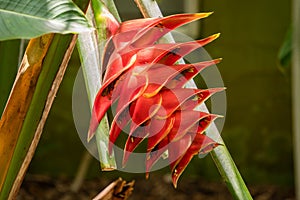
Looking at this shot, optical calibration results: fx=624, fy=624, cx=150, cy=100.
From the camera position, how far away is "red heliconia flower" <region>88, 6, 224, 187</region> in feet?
1.11

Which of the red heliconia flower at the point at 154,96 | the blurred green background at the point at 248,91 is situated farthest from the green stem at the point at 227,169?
the blurred green background at the point at 248,91

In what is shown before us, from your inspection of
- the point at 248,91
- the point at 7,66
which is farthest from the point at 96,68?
the point at 248,91

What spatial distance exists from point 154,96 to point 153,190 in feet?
6.19

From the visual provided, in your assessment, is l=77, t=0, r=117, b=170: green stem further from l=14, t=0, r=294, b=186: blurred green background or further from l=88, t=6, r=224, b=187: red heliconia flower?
l=14, t=0, r=294, b=186: blurred green background

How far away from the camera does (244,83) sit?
7.13ft

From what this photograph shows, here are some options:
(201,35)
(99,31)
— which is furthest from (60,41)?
(201,35)

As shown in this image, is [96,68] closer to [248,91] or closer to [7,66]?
[7,66]

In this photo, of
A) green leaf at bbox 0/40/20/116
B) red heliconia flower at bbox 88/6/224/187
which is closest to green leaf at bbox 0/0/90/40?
red heliconia flower at bbox 88/6/224/187

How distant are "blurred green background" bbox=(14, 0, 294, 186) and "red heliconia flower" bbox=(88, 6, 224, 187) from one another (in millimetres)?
1760

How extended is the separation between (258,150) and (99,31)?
1.88 metres

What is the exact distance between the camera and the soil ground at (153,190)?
7.00 ft

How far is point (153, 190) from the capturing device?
2.20 meters

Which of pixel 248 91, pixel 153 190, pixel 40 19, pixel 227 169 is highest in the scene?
pixel 40 19

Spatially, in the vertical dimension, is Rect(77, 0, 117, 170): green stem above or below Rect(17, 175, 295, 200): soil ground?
above
